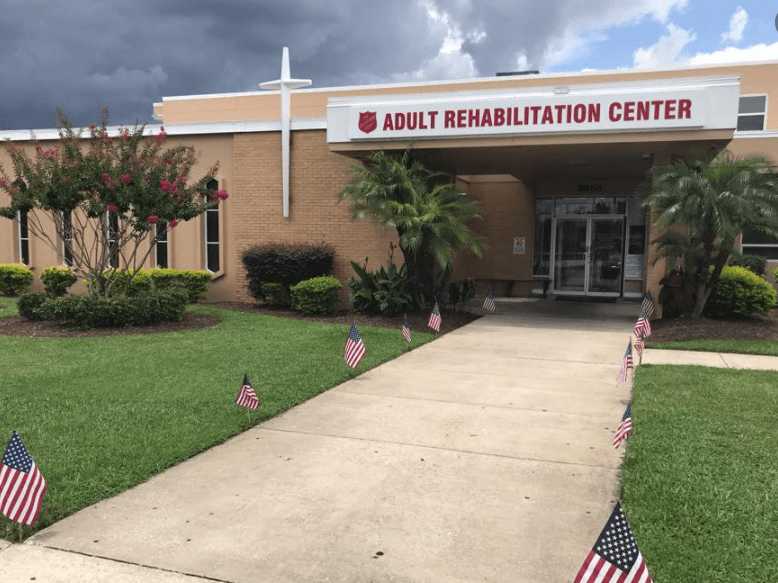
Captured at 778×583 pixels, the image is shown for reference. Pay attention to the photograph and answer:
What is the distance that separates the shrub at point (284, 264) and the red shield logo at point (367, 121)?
296cm

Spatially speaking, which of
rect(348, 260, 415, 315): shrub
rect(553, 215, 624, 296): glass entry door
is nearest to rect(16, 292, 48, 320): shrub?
rect(348, 260, 415, 315): shrub

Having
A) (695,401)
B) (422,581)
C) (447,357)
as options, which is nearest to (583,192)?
(447,357)

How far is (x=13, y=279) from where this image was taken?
17.8 meters

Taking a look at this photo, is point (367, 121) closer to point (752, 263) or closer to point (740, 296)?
point (740, 296)

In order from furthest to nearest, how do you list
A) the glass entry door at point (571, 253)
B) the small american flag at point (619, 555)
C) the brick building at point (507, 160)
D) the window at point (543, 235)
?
the window at point (543, 235), the glass entry door at point (571, 253), the brick building at point (507, 160), the small american flag at point (619, 555)

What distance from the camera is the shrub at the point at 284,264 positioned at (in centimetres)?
1522

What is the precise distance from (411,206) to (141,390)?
22.5ft

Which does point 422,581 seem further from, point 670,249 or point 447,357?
point 670,249

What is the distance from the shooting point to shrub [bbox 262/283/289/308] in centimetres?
1512

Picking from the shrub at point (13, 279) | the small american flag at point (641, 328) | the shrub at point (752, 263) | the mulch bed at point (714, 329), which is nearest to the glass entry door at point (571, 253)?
the shrub at point (752, 263)

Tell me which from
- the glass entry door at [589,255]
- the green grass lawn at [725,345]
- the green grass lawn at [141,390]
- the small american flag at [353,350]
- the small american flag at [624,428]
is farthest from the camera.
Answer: the glass entry door at [589,255]

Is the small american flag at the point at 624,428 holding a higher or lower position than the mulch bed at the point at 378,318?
higher

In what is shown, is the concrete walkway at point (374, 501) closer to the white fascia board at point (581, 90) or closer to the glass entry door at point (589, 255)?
the white fascia board at point (581, 90)

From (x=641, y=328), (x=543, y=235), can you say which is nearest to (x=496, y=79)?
(x=543, y=235)
